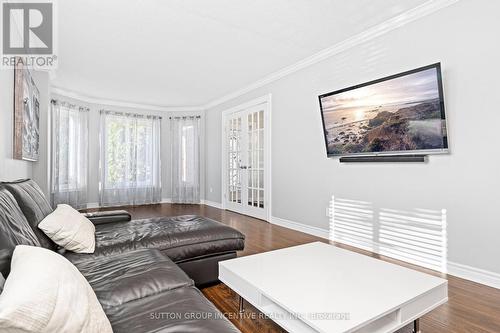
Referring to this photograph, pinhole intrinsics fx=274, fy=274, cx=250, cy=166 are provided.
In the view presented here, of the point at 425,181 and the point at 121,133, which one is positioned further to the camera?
the point at 121,133

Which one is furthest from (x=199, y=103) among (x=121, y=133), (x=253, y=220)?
(x=253, y=220)

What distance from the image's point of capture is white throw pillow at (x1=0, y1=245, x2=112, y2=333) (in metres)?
0.63

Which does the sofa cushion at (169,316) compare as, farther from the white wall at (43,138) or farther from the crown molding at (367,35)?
the white wall at (43,138)

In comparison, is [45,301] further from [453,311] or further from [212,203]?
[212,203]

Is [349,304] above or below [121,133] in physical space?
below

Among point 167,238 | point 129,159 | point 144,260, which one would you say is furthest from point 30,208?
point 129,159

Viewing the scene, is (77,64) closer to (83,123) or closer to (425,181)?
(83,123)

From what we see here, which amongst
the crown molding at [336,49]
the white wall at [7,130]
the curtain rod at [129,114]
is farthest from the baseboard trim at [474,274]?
the curtain rod at [129,114]

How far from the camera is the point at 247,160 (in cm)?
534

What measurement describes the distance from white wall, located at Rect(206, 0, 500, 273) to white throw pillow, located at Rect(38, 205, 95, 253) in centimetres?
283

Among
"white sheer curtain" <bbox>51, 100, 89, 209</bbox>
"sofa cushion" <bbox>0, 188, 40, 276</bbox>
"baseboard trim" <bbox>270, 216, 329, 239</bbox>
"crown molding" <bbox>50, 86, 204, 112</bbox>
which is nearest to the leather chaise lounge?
"sofa cushion" <bbox>0, 188, 40, 276</bbox>

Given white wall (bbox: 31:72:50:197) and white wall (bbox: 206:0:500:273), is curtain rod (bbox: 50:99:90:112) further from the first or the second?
white wall (bbox: 206:0:500:273)

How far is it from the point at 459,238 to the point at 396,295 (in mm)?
1613

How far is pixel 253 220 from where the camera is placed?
4.87 meters
